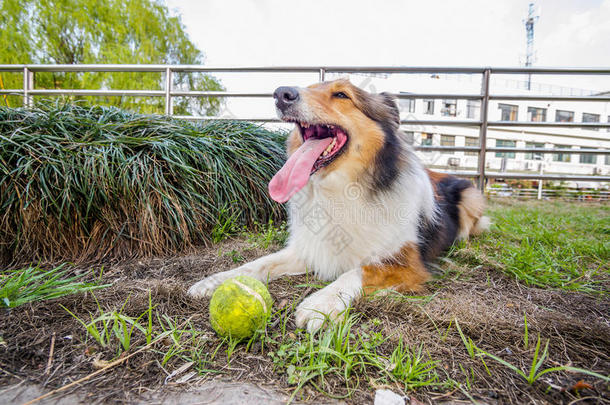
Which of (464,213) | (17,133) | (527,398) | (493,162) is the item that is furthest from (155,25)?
(493,162)

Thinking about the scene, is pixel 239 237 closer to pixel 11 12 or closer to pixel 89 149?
pixel 89 149

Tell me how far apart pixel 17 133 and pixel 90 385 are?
2.07 m

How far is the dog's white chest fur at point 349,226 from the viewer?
176 cm

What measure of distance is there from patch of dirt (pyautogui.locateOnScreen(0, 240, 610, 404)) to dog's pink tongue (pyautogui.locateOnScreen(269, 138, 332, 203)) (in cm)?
53

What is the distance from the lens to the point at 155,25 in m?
15.0

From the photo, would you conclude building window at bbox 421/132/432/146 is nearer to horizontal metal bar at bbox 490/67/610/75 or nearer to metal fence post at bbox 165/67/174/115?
horizontal metal bar at bbox 490/67/610/75

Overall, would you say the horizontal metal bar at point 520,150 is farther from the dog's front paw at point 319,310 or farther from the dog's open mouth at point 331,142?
the dog's front paw at point 319,310

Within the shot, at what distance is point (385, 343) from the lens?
110 cm

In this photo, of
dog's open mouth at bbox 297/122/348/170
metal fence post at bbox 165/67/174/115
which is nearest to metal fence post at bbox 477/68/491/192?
dog's open mouth at bbox 297/122/348/170

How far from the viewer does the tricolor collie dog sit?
67.2 inches

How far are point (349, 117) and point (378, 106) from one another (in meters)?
0.29

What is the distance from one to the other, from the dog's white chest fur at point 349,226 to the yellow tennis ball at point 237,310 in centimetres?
75

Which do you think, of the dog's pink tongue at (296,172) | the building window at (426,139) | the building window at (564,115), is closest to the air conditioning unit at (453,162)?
the building window at (426,139)

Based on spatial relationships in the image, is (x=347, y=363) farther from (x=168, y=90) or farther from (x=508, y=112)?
(x=508, y=112)
